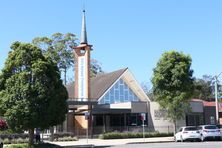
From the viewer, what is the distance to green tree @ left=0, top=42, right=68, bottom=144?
100 ft

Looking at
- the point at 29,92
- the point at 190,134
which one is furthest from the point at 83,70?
the point at 29,92

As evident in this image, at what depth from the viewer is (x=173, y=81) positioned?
46.8 m

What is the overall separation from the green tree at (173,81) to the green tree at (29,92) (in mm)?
17312

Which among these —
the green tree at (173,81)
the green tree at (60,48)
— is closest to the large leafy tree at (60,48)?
the green tree at (60,48)

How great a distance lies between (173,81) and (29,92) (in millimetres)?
20504

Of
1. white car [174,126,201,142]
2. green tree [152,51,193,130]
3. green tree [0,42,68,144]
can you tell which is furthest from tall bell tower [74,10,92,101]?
green tree [0,42,68,144]

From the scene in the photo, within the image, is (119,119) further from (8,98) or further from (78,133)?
(8,98)

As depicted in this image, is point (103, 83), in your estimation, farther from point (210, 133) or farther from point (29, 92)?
point (29, 92)

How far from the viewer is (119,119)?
2158 inches

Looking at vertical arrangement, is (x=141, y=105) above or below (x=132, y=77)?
below

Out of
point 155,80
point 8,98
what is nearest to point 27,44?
point 8,98

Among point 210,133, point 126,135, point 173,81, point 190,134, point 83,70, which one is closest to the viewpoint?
point 210,133

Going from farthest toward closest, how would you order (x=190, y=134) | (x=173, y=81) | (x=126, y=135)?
(x=126, y=135) < (x=173, y=81) < (x=190, y=134)

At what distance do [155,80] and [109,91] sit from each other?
14068 millimetres
